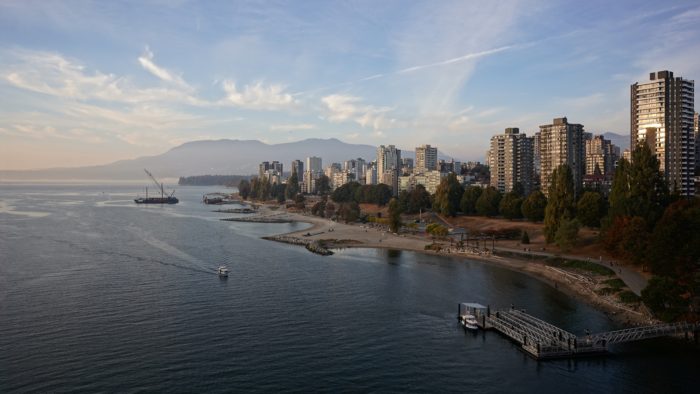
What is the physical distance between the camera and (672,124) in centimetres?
6303

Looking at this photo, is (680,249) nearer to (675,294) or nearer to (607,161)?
(675,294)

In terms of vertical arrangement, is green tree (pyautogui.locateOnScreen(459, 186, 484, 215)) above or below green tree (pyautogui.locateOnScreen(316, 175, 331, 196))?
below

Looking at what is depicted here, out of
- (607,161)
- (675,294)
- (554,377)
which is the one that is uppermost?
(607,161)

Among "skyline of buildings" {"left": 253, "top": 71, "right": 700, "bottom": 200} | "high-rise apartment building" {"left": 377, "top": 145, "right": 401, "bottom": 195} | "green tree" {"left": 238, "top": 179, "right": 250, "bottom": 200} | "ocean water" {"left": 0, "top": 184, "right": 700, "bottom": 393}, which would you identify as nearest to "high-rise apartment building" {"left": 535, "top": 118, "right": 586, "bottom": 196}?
"skyline of buildings" {"left": 253, "top": 71, "right": 700, "bottom": 200}

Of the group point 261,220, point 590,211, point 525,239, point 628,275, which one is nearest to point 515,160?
point 590,211

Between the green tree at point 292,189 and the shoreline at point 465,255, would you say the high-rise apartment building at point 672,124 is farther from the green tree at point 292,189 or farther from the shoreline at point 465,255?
the green tree at point 292,189

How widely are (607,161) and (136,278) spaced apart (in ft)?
345

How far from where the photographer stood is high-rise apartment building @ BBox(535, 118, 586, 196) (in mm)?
78062

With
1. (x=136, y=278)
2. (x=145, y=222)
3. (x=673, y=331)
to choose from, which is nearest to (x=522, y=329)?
(x=673, y=331)

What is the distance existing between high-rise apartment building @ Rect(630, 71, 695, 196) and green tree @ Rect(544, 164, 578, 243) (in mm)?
17004

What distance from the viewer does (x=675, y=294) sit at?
27.1 metres

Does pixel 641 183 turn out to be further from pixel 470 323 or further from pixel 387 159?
pixel 387 159

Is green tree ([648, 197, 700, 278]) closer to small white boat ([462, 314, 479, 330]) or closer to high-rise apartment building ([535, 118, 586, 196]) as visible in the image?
small white boat ([462, 314, 479, 330])

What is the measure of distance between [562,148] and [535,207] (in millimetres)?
18729
